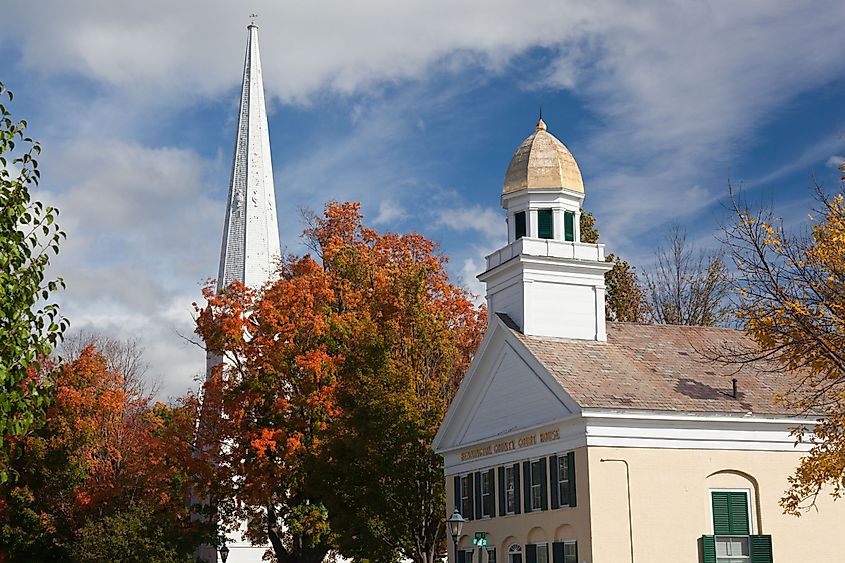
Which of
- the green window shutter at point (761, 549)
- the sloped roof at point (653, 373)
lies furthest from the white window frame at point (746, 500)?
the sloped roof at point (653, 373)

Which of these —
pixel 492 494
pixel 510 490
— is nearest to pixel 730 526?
pixel 510 490

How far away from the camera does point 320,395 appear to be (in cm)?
4397

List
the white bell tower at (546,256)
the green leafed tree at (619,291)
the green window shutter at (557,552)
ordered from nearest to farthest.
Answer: the green window shutter at (557,552) → the white bell tower at (546,256) → the green leafed tree at (619,291)

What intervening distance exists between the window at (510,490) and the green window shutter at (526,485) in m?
0.76

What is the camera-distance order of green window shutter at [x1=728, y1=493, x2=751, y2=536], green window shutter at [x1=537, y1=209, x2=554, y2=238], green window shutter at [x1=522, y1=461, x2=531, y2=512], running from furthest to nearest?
green window shutter at [x1=537, y1=209, x2=554, y2=238], green window shutter at [x1=522, y1=461, x2=531, y2=512], green window shutter at [x1=728, y1=493, x2=751, y2=536]

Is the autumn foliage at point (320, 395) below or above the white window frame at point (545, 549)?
above

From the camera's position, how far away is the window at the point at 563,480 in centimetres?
3438

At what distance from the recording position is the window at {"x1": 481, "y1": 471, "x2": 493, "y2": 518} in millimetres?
38625

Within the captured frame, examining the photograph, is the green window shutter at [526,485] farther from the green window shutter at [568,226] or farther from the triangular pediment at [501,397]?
the green window shutter at [568,226]

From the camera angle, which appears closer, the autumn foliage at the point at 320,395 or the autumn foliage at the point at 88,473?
the autumn foliage at the point at 320,395

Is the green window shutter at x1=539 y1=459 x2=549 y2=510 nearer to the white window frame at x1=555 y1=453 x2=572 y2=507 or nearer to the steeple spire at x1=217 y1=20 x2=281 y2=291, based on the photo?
the white window frame at x1=555 y1=453 x2=572 y2=507

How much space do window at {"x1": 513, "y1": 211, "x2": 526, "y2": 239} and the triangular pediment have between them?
3465 mm

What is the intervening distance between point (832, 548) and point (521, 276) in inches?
508

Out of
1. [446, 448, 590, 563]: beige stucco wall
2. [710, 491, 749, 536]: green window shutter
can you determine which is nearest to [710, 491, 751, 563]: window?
[710, 491, 749, 536]: green window shutter
